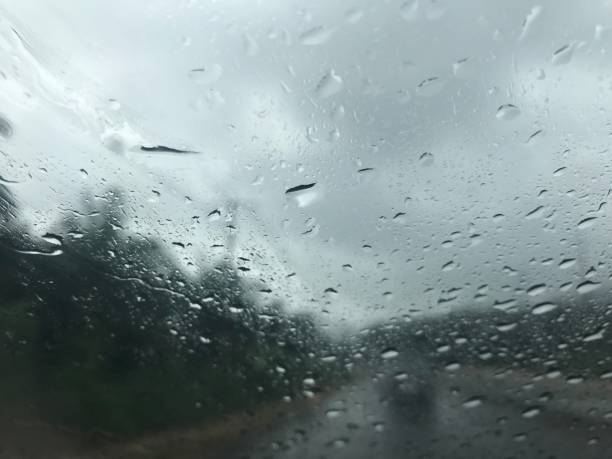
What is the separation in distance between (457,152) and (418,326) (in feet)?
3.95

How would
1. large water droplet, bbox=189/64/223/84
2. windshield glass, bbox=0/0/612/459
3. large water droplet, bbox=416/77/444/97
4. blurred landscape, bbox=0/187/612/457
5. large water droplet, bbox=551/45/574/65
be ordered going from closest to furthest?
blurred landscape, bbox=0/187/612/457
windshield glass, bbox=0/0/612/459
large water droplet, bbox=551/45/574/65
large water droplet, bbox=416/77/444/97
large water droplet, bbox=189/64/223/84

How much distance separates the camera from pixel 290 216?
446 centimetres

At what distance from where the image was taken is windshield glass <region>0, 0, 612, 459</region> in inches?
160

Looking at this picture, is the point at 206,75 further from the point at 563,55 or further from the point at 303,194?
the point at 563,55

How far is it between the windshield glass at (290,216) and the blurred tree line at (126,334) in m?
0.01

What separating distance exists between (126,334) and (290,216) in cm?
130

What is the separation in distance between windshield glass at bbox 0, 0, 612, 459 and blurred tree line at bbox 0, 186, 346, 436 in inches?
0.6

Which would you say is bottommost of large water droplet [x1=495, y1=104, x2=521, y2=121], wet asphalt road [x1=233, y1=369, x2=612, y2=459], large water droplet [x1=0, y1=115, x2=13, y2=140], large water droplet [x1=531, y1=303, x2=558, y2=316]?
wet asphalt road [x1=233, y1=369, x2=612, y2=459]

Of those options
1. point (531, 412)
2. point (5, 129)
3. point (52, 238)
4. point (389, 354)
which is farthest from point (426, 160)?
point (5, 129)

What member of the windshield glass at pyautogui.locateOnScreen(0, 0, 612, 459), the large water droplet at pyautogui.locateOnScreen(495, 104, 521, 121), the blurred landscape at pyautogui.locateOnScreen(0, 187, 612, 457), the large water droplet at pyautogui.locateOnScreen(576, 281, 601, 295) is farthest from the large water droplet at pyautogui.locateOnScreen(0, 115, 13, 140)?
the large water droplet at pyautogui.locateOnScreen(576, 281, 601, 295)

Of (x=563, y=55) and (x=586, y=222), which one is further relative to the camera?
(x=563, y=55)

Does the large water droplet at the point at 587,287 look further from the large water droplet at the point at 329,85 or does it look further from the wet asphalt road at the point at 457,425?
the large water droplet at the point at 329,85

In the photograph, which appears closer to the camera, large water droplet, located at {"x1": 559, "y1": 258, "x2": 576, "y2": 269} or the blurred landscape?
the blurred landscape

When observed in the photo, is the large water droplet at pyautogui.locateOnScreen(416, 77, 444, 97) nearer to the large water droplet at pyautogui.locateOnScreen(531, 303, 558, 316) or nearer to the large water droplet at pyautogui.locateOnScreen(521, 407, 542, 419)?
the large water droplet at pyautogui.locateOnScreen(531, 303, 558, 316)
